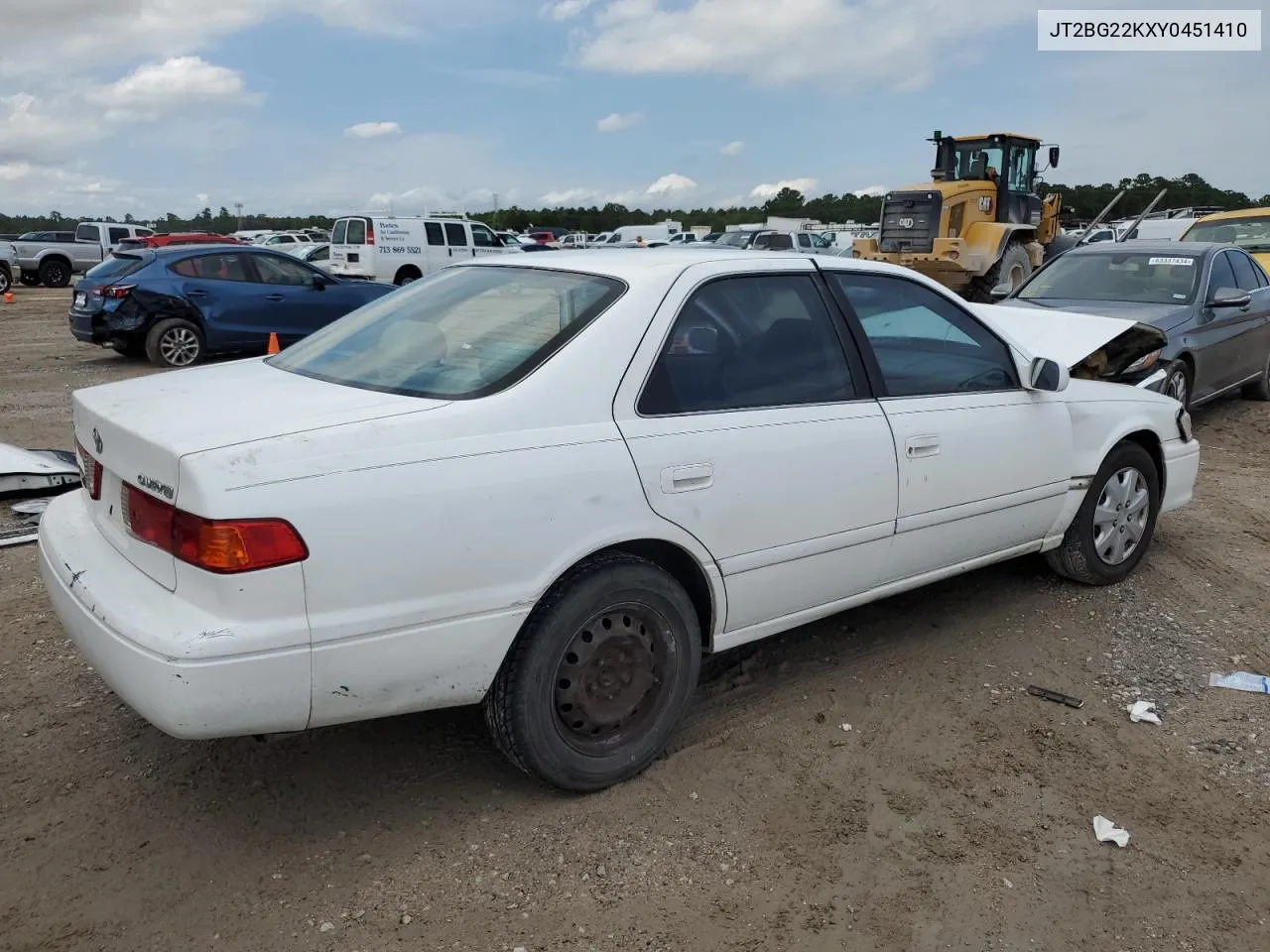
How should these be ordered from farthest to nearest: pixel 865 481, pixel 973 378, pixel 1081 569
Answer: pixel 1081 569
pixel 973 378
pixel 865 481

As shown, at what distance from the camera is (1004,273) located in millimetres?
16484

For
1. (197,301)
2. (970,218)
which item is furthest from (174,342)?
(970,218)

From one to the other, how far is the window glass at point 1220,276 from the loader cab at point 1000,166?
355 inches

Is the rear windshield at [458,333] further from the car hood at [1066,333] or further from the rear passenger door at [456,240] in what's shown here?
the rear passenger door at [456,240]

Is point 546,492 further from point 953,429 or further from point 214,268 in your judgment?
point 214,268

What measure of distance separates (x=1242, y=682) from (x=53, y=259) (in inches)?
1232

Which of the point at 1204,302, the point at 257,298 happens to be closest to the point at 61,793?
the point at 1204,302

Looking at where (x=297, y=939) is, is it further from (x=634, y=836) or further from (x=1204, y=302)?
(x=1204, y=302)

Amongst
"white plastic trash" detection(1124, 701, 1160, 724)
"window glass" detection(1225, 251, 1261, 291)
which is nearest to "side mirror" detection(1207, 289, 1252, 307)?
"window glass" detection(1225, 251, 1261, 291)

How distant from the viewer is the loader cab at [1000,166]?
17312mm

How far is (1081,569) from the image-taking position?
4.71m

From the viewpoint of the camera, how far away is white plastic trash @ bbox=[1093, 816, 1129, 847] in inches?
114

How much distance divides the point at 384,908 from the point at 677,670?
1.09m

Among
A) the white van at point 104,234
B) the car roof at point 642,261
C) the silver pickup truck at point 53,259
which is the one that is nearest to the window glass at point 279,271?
the car roof at point 642,261
